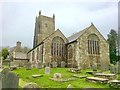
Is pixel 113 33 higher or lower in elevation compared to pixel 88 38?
higher

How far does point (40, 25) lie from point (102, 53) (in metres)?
23.5

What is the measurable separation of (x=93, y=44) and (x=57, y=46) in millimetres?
5846

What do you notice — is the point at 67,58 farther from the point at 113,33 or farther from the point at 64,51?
the point at 113,33

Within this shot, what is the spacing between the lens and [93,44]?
3005cm

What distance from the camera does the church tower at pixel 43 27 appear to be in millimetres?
49438

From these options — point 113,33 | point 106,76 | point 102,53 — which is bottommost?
point 106,76

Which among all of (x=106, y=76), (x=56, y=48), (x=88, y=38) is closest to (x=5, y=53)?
(x=56, y=48)

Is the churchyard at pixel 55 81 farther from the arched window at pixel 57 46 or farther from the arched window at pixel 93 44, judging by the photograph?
the arched window at pixel 93 44

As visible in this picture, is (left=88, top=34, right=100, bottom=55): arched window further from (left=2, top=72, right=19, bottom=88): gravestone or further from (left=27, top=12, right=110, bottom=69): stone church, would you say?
(left=2, top=72, right=19, bottom=88): gravestone

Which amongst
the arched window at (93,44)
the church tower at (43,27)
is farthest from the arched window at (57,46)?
the church tower at (43,27)

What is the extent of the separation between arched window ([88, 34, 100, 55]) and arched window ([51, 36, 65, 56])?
4.64 m

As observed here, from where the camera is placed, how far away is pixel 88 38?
29.7 metres

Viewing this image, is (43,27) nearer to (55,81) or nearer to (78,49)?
(78,49)

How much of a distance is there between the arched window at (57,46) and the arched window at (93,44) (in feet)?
15.2
